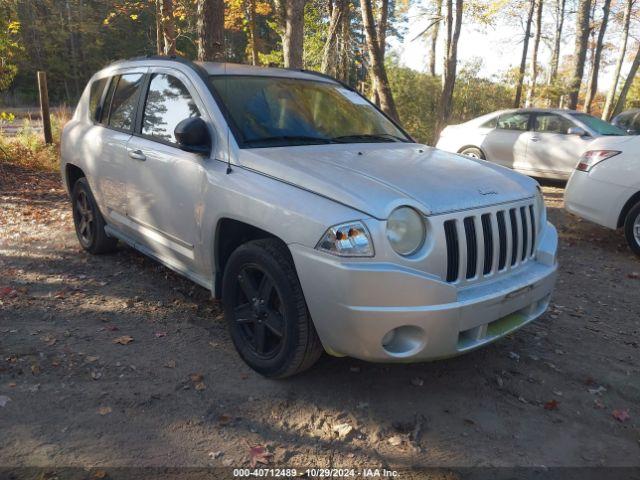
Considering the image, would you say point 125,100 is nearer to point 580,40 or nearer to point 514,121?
point 514,121

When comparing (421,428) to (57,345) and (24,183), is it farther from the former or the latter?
(24,183)

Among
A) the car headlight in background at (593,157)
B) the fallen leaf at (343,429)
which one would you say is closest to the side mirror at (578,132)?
the car headlight in background at (593,157)

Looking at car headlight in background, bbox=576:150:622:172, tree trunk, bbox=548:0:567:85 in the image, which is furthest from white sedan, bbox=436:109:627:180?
tree trunk, bbox=548:0:567:85

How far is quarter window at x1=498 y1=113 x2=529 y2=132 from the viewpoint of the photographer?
10487mm

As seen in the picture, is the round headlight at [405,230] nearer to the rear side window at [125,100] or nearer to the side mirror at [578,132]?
the rear side window at [125,100]

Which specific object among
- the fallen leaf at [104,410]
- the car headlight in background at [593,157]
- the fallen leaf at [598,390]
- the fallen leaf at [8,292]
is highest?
the car headlight in background at [593,157]

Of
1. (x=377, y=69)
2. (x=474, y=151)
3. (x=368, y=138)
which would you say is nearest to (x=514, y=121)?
(x=474, y=151)

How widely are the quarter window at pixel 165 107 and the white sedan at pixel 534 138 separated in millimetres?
7428

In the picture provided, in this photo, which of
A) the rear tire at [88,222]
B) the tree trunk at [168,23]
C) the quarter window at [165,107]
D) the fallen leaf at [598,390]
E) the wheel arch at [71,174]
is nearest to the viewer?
the fallen leaf at [598,390]

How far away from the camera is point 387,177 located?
→ 3.02 metres

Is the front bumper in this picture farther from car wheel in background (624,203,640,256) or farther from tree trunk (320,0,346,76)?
tree trunk (320,0,346,76)

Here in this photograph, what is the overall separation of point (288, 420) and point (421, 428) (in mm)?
711

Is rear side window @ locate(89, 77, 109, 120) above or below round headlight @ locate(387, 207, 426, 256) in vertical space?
above

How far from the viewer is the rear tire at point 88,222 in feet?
17.3
